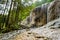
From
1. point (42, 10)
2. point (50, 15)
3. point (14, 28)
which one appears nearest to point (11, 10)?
point (14, 28)

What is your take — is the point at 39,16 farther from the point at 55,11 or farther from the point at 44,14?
the point at 55,11

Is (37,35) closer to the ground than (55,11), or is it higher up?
closer to the ground

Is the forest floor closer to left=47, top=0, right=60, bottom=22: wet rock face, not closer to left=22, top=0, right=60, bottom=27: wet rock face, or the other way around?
left=47, top=0, right=60, bottom=22: wet rock face

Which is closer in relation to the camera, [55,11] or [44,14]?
[55,11]

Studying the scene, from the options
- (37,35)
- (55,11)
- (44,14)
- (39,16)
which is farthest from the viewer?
(39,16)

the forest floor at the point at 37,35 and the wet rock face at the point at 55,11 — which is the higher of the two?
the wet rock face at the point at 55,11

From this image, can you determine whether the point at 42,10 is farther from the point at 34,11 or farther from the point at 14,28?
the point at 14,28

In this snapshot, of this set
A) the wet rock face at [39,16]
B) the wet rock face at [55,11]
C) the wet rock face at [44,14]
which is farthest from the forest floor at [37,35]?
the wet rock face at [39,16]

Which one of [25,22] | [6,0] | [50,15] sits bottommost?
[25,22]

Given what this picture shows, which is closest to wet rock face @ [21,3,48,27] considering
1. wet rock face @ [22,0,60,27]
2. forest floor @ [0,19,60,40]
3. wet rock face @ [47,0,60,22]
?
wet rock face @ [22,0,60,27]

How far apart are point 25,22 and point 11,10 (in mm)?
7324

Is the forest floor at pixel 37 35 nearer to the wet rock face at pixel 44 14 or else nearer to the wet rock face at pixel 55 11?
the wet rock face at pixel 55 11

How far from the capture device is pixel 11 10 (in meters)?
7.50

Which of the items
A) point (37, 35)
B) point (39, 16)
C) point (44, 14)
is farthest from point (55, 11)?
point (37, 35)
